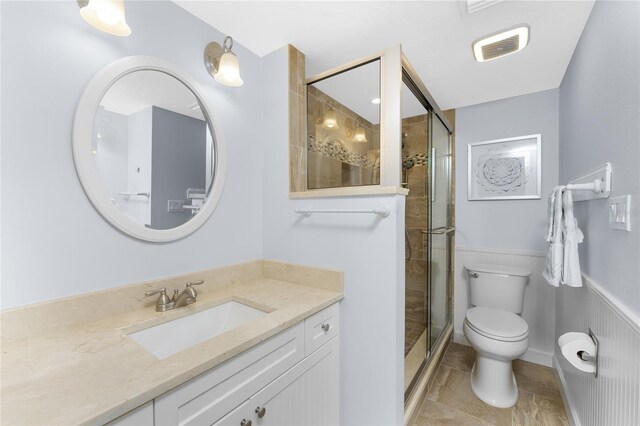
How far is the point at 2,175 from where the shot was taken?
843 mm

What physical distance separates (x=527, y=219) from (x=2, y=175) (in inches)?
124

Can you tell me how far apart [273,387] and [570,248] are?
5.22 feet

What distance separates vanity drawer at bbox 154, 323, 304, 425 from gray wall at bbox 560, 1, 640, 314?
3.99 feet

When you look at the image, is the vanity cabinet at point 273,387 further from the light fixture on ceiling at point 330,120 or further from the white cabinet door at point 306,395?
the light fixture on ceiling at point 330,120

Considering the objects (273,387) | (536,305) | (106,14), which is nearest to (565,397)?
(536,305)

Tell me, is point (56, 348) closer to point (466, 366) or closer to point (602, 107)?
point (602, 107)

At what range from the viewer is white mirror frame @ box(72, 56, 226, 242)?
0.99 meters

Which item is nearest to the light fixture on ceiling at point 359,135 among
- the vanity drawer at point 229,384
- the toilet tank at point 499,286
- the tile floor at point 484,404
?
the vanity drawer at point 229,384

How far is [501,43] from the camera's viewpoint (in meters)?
1.51

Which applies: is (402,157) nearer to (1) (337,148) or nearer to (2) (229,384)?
(1) (337,148)

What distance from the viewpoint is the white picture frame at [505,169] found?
7.20 ft

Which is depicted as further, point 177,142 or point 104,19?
point 177,142

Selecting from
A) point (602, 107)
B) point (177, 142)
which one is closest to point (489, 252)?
point (602, 107)

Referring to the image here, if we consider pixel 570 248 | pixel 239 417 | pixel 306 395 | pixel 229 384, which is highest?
pixel 570 248
